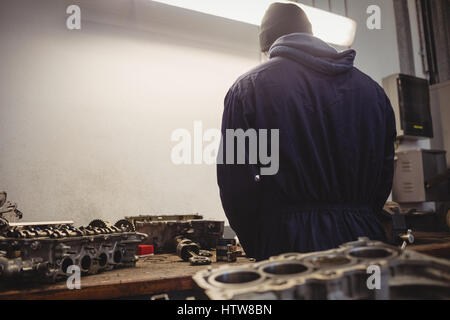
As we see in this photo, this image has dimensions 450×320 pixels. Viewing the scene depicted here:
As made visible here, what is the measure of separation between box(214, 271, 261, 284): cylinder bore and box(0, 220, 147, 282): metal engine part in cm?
62

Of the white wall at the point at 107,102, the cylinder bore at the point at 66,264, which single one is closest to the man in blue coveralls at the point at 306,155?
the cylinder bore at the point at 66,264

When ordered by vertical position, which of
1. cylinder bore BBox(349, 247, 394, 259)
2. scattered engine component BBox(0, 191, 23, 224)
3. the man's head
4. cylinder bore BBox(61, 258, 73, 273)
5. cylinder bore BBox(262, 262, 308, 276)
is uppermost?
the man's head

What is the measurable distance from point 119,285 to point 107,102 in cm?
192

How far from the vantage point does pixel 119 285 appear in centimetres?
96

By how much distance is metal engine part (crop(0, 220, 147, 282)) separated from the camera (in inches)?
37.0

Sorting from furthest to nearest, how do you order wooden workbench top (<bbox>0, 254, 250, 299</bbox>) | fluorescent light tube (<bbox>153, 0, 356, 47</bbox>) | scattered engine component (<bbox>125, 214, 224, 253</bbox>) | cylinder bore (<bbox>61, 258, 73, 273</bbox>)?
fluorescent light tube (<bbox>153, 0, 356, 47</bbox>) < scattered engine component (<bbox>125, 214, 224, 253</bbox>) < cylinder bore (<bbox>61, 258, 73, 273</bbox>) < wooden workbench top (<bbox>0, 254, 250, 299</bbox>)

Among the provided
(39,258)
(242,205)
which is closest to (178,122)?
(242,205)

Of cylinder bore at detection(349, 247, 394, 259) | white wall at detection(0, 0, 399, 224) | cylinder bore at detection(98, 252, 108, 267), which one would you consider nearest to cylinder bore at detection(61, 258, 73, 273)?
cylinder bore at detection(98, 252, 108, 267)

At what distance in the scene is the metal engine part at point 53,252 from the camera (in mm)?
941

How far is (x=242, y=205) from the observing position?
1238 millimetres

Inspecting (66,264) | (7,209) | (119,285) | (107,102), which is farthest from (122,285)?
(107,102)

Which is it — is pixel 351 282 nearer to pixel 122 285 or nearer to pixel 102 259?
pixel 122 285

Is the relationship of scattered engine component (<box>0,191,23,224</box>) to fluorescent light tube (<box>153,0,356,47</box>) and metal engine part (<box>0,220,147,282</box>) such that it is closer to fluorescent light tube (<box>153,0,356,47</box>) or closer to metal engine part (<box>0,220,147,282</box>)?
metal engine part (<box>0,220,147,282</box>)

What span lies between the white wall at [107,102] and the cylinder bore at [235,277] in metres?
2.18
